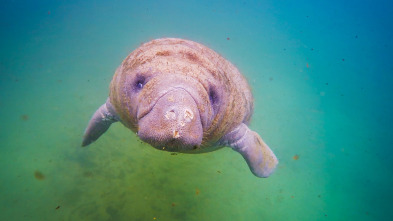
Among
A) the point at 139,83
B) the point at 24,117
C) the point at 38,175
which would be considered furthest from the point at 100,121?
the point at 24,117

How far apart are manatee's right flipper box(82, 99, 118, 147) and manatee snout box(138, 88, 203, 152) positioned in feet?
9.26

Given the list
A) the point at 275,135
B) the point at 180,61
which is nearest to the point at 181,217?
the point at 180,61

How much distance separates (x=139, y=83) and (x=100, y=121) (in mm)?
2894

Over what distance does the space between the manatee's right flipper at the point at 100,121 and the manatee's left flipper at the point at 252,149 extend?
2091 millimetres

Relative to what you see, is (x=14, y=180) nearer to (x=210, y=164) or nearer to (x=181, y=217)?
(x=181, y=217)

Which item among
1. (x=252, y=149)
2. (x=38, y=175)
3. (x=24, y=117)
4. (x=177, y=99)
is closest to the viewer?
(x=177, y=99)

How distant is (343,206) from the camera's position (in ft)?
26.7

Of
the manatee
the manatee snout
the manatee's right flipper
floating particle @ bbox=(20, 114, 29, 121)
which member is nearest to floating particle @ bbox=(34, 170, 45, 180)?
the manatee's right flipper

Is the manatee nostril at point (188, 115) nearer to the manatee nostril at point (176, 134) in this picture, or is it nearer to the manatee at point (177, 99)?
the manatee at point (177, 99)

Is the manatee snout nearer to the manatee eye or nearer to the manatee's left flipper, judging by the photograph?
the manatee eye

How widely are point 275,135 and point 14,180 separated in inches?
305

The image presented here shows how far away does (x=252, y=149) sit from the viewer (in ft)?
13.7

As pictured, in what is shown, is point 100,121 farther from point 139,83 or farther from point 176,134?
point 176,134

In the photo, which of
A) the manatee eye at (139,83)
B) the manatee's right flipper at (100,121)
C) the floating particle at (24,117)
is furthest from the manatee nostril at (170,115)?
the floating particle at (24,117)
